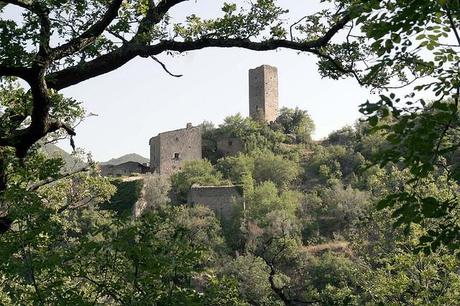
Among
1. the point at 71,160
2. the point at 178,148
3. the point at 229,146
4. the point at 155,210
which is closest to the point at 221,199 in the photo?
the point at 178,148

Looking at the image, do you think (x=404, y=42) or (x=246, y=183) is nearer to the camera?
(x=404, y=42)

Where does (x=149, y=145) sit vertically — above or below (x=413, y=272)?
above

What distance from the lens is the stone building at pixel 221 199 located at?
44.1m

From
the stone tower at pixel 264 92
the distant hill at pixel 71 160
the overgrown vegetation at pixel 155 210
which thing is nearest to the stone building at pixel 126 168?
the stone tower at pixel 264 92

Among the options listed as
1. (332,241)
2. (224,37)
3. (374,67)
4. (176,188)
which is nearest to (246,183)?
(176,188)

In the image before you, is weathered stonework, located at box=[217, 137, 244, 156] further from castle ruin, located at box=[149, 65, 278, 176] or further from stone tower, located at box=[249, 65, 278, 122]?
stone tower, located at box=[249, 65, 278, 122]

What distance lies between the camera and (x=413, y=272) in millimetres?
13680

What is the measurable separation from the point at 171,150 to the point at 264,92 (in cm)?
1619

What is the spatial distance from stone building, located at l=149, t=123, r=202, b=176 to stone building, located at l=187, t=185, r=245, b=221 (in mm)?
7231

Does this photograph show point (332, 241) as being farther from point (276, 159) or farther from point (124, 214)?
point (124, 214)

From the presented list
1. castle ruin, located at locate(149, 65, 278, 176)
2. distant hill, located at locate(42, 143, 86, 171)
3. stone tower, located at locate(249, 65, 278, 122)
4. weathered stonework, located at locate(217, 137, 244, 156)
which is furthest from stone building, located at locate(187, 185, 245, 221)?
distant hill, located at locate(42, 143, 86, 171)

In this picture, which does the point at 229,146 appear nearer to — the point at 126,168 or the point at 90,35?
the point at 126,168

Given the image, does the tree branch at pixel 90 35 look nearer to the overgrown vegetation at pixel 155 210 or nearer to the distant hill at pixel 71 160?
the overgrown vegetation at pixel 155 210

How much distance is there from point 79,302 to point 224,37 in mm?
3558
